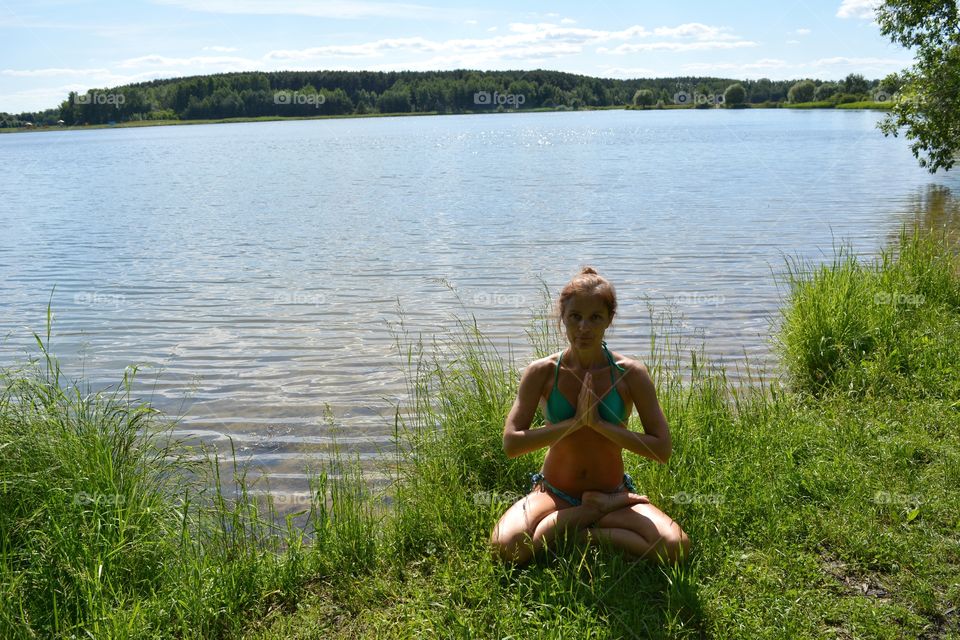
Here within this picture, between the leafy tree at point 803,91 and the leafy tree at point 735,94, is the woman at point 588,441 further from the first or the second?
the leafy tree at point 735,94

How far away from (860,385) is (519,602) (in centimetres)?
386

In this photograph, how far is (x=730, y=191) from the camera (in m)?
25.8

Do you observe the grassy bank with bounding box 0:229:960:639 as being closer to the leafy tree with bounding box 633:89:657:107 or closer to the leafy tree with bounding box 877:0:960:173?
the leafy tree with bounding box 877:0:960:173

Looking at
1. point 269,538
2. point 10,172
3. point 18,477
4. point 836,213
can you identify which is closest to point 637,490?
point 269,538

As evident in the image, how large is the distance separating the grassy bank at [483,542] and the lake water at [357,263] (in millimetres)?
1778

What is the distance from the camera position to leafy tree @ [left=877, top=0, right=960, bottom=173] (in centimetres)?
1337

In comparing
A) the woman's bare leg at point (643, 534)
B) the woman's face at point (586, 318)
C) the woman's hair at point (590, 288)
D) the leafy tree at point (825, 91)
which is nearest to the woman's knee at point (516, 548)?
the woman's bare leg at point (643, 534)

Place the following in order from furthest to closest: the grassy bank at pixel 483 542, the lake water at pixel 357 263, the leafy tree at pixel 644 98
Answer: the leafy tree at pixel 644 98 < the lake water at pixel 357 263 < the grassy bank at pixel 483 542

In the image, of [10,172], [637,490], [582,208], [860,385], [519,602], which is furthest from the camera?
[10,172]

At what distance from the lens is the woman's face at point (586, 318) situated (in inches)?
156

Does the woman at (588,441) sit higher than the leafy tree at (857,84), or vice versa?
the leafy tree at (857,84)

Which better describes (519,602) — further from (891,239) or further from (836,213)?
(836,213)

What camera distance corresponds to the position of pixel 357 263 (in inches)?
616

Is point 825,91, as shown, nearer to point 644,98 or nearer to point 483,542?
point 644,98
